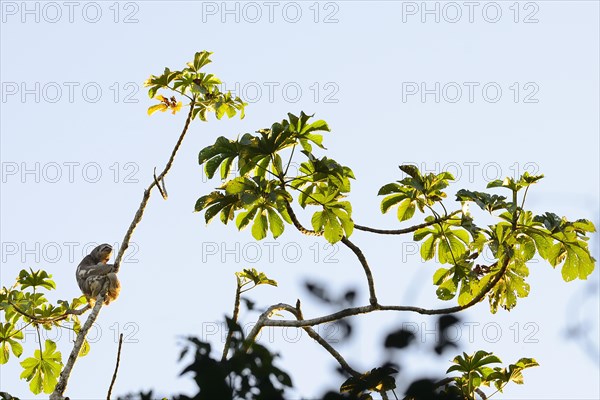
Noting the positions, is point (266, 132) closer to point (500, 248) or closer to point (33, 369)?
point (500, 248)

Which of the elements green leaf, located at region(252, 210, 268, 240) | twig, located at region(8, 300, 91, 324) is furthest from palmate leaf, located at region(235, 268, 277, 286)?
twig, located at region(8, 300, 91, 324)

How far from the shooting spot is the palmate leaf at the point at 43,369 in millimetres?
8906

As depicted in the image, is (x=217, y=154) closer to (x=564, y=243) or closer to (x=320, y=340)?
(x=320, y=340)

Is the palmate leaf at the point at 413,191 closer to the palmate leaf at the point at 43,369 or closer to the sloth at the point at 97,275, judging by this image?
the sloth at the point at 97,275

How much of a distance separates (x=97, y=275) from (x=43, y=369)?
978mm

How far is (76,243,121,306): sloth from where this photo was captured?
28.0 ft

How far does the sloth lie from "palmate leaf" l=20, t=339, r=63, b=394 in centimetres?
63

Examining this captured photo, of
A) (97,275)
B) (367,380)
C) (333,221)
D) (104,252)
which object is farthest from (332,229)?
(104,252)

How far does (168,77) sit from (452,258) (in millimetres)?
2702

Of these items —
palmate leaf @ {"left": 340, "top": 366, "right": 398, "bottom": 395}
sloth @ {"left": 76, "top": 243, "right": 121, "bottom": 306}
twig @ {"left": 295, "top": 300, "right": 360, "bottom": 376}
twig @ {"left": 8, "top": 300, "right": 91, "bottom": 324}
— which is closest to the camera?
palmate leaf @ {"left": 340, "top": 366, "right": 398, "bottom": 395}

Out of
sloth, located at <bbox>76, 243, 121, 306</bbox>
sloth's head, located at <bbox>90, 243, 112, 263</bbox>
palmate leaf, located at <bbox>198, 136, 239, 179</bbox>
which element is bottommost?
sloth, located at <bbox>76, 243, 121, 306</bbox>

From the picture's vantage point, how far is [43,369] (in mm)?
8906

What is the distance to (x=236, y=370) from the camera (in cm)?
266

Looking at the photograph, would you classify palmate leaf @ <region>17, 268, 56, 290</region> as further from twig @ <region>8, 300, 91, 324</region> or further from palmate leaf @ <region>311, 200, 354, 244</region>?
palmate leaf @ <region>311, 200, 354, 244</region>
